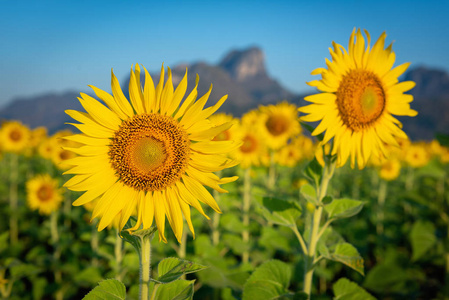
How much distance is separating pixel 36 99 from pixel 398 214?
317ft

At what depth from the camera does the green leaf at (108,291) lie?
173 centimetres

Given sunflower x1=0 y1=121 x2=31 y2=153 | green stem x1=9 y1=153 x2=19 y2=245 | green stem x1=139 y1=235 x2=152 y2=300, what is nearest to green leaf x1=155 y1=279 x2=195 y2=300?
green stem x1=139 y1=235 x2=152 y2=300

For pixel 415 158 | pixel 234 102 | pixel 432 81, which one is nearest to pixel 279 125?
pixel 415 158

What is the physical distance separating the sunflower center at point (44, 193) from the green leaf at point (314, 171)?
567 centimetres

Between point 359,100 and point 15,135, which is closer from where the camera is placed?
point 359,100

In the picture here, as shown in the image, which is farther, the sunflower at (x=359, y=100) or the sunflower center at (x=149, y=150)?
the sunflower at (x=359, y=100)

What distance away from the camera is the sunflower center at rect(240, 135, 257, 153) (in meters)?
5.88

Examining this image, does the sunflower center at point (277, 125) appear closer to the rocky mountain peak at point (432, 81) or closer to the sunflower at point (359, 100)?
the sunflower at point (359, 100)

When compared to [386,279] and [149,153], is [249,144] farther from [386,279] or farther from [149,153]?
[149,153]

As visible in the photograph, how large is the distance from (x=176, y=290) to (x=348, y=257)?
1267 mm

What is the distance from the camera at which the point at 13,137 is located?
9172mm

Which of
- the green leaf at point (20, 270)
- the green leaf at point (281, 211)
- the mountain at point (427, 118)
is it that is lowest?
the green leaf at point (20, 270)

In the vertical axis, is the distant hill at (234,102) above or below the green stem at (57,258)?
above

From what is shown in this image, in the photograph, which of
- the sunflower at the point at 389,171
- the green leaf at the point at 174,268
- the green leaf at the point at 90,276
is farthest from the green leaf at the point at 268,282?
the sunflower at the point at 389,171
